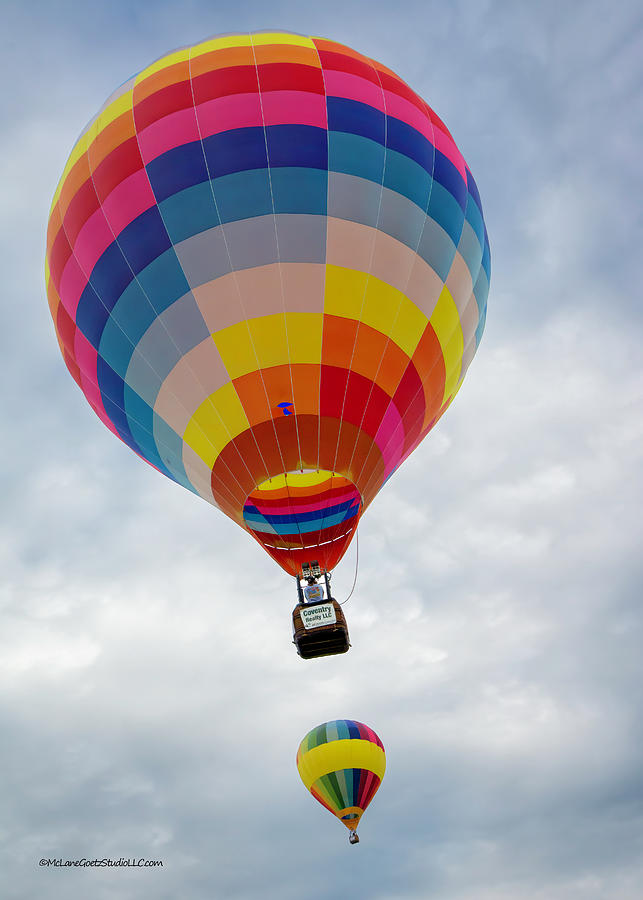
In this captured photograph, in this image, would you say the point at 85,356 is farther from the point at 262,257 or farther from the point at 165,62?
the point at 165,62

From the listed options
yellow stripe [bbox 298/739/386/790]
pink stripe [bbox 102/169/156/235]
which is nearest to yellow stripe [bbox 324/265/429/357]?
pink stripe [bbox 102/169/156/235]

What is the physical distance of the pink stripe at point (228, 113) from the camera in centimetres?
865

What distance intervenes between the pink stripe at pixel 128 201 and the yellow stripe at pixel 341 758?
1517 cm

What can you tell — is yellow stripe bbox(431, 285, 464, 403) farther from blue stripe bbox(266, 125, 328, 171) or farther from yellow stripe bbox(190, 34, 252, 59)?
yellow stripe bbox(190, 34, 252, 59)

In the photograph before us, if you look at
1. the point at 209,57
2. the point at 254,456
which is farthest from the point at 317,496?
the point at 209,57

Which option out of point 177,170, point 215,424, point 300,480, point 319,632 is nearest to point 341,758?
point 319,632

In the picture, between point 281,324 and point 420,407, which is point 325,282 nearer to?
point 281,324

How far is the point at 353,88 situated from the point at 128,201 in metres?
3.25

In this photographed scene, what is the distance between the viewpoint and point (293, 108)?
875cm

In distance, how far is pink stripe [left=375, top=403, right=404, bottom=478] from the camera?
942 cm

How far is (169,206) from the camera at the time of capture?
341 inches

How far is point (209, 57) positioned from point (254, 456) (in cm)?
519

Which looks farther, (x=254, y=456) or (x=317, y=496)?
(x=317, y=496)

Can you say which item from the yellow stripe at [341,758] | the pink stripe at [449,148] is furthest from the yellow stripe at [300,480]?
the yellow stripe at [341,758]
